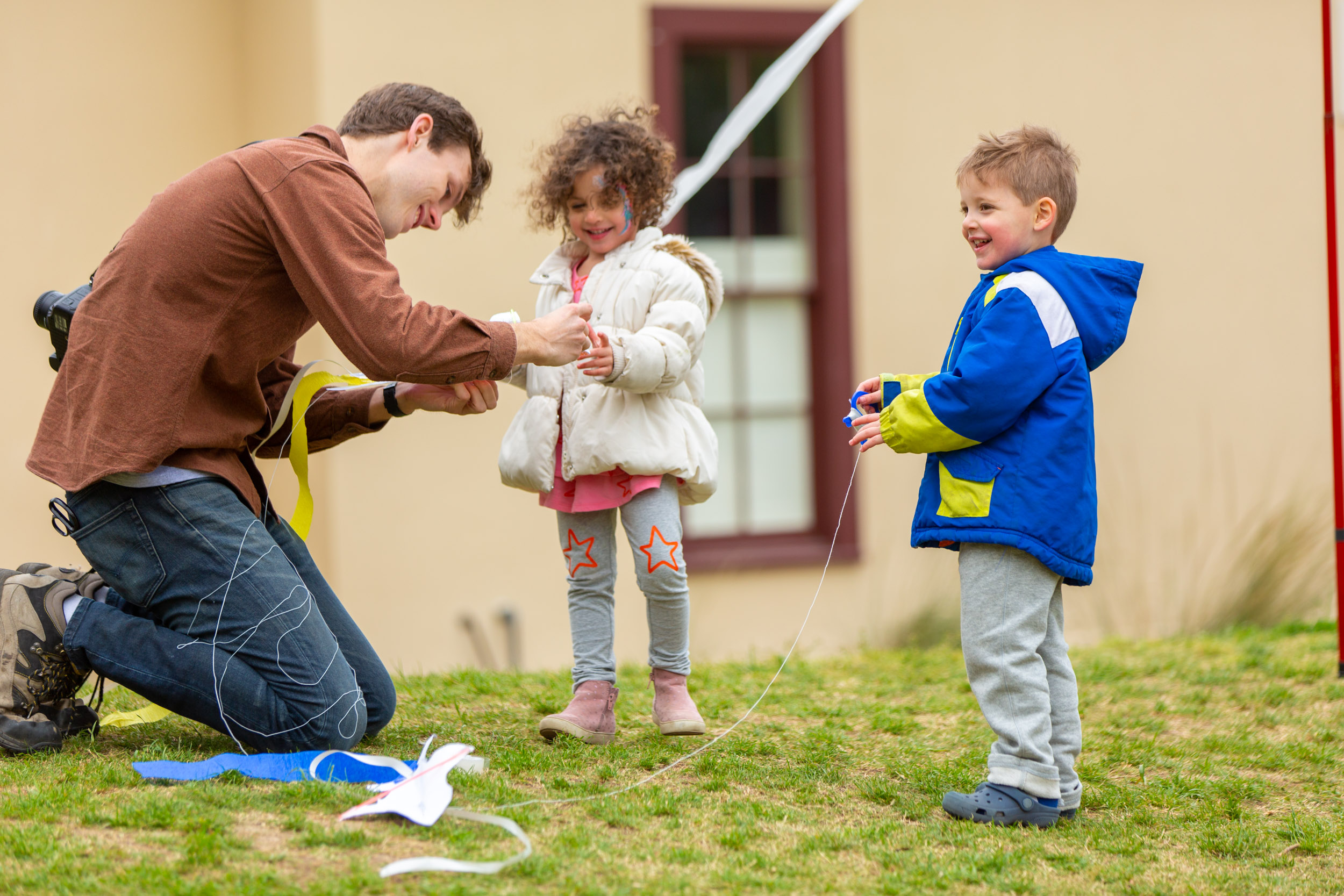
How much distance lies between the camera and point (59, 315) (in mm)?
3072

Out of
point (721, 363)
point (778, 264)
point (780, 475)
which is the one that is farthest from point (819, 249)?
point (780, 475)

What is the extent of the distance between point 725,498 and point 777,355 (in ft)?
2.53

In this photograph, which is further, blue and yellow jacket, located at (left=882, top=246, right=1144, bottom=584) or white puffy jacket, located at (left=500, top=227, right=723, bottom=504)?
white puffy jacket, located at (left=500, top=227, right=723, bottom=504)

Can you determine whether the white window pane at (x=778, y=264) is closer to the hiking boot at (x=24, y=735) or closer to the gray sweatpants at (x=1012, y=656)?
the gray sweatpants at (x=1012, y=656)

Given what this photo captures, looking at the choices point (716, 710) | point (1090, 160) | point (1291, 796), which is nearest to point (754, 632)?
point (716, 710)

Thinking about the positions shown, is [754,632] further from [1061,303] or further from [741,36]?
[1061,303]

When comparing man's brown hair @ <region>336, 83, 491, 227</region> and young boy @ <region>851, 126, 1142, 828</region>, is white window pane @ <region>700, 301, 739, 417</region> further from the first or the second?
young boy @ <region>851, 126, 1142, 828</region>

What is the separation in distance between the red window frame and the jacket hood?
3.73m

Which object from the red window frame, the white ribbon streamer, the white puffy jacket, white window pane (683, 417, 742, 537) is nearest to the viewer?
the white ribbon streamer

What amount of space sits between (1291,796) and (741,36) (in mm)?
4445

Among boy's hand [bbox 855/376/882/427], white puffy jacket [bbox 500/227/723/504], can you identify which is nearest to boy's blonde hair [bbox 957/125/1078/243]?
boy's hand [bbox 855/376/882/427]

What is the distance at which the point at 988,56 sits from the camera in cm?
674

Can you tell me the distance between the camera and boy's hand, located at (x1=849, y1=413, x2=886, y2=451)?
274 centimetres

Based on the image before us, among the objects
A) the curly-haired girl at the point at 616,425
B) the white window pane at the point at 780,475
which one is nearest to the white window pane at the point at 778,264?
the white window pane at the point at 780,475
